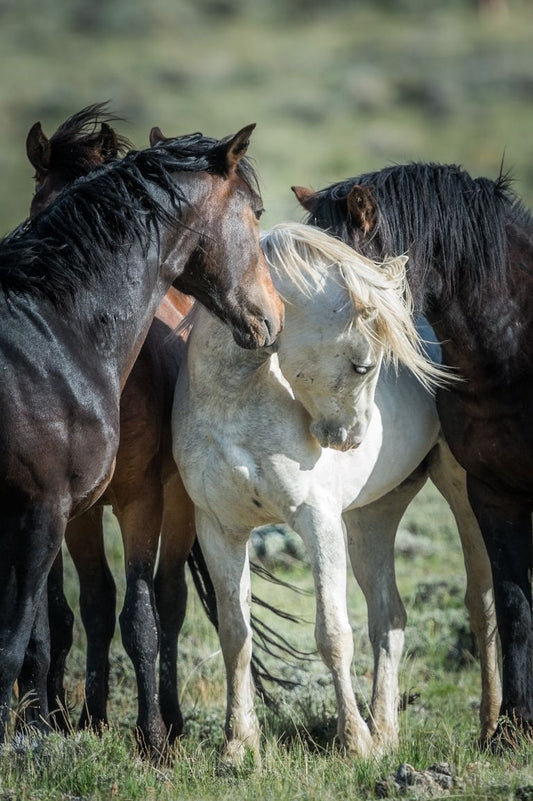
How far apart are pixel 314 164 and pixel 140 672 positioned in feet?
93.0

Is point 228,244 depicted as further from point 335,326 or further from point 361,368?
point 361,368

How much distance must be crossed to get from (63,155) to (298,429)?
5.67 ft

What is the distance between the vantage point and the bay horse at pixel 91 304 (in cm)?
388

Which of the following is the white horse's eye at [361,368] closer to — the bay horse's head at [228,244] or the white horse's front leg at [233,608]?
the bay horse's head at [228,244]

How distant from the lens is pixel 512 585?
483 centimetres

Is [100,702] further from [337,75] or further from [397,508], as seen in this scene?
[337,75]

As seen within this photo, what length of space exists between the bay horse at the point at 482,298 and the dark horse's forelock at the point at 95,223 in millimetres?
796

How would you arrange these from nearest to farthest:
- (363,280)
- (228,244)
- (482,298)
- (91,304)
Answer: (91,304) → (228,244) → (363,280) → (482,298)

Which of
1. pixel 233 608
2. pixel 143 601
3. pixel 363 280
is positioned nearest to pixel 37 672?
pixel 143 601

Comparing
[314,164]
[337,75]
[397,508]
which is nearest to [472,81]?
[337,75]

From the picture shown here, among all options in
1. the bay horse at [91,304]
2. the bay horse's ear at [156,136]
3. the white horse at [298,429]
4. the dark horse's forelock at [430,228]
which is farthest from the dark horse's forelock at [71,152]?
the dark horse's forelock at [430,228]

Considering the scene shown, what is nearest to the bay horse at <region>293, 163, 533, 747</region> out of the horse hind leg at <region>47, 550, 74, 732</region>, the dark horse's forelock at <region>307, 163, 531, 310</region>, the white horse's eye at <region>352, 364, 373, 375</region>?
the dark horse's forelock at <region>307, 163, 531, 310</region>

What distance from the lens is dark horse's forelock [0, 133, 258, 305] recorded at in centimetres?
409

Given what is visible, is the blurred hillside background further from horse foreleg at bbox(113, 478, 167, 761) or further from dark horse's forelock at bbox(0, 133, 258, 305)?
dark horse's forelock at bbox(0, 133, 258, 305)
